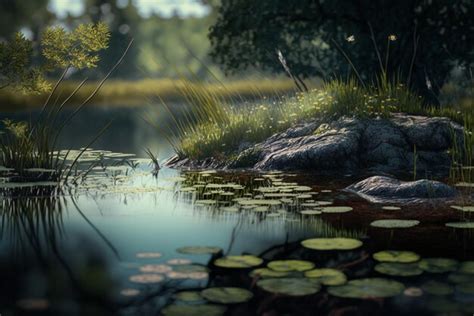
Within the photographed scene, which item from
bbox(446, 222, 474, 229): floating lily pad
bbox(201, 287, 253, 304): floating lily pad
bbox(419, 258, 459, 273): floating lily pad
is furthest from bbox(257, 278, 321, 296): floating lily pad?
bbox(446, 222, 474, 229): floating lily pad

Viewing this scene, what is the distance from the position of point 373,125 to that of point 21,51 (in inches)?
172

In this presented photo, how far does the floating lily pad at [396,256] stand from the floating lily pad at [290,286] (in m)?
0.66

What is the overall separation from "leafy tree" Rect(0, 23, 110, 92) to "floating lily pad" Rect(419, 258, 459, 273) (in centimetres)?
403

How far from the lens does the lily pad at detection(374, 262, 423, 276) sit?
3.73m

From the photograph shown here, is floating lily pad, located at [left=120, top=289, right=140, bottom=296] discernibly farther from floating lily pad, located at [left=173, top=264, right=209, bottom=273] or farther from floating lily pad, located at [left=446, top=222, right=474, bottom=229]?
floating lily pad, located at [left=446, top=222, right=474, bottom=229]

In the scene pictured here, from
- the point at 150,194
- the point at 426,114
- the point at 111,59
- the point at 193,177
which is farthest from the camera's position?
the point at 111,59

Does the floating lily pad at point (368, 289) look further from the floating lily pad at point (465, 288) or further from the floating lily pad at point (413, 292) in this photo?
the floating lily pad at point (465, 288)

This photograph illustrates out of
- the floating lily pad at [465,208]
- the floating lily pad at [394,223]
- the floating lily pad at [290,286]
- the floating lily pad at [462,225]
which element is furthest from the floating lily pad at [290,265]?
the floating lily pad at [465,208]

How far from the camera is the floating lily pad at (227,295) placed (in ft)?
10.7

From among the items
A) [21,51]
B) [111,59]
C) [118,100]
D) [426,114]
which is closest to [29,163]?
[21,51]

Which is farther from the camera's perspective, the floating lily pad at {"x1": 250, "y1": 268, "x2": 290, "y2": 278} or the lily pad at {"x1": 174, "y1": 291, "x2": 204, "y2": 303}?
the floating lily pad at {"x1": 250, "y1": 268, "x2": 290, "y2": 278}

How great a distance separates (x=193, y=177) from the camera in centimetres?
779

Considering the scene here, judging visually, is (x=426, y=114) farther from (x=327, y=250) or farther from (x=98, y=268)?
(x=98, y=268)

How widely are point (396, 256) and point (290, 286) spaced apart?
2.98 feet
